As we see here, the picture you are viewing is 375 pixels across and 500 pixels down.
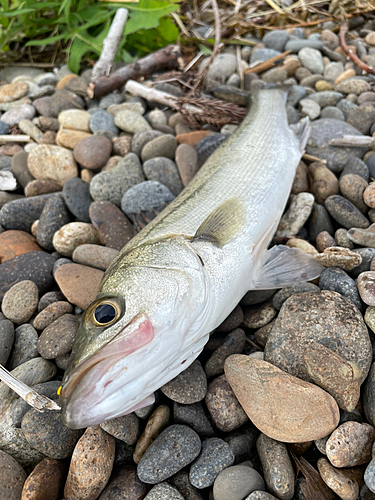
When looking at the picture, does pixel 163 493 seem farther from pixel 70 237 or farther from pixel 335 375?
pixel 70 237

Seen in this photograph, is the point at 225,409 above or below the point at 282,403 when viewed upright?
below

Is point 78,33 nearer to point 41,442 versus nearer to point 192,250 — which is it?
point 192,250

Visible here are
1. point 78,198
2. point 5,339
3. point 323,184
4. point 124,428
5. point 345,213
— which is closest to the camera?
point 124,428

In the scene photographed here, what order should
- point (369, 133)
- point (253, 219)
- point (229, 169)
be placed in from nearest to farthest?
point (253, 219)
point (229, 169)
point (369, 133)

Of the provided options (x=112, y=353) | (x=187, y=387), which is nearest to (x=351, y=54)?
(x=187, y=387)

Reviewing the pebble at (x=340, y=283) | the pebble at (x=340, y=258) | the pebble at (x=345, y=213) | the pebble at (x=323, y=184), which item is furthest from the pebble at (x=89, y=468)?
the pebble at (x=323, y=184)

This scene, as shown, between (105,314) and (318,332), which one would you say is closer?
(105,314)

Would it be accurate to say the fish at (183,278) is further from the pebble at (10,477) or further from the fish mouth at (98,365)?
the pebble at (10,477)

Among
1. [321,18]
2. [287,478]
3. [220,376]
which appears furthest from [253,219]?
[321,18]
